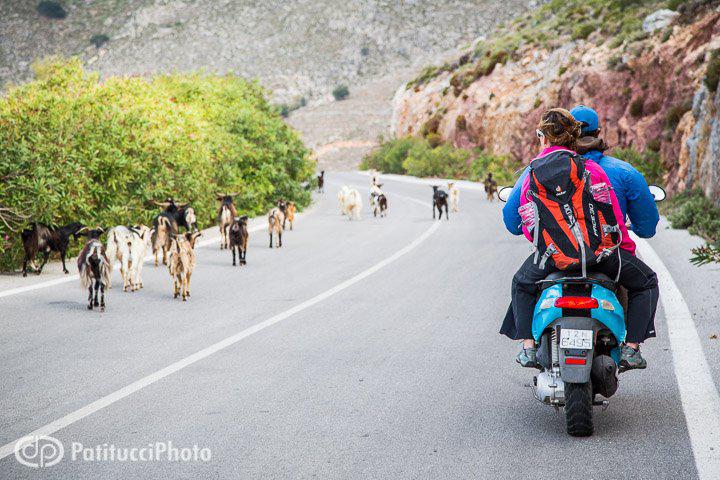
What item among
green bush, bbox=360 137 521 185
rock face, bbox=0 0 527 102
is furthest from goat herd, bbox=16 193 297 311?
rock face, bbox=0 0 527 102

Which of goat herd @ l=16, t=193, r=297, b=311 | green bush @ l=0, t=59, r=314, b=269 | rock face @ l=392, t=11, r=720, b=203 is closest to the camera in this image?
goat herd @ l=16, t=193, r=297, b=311

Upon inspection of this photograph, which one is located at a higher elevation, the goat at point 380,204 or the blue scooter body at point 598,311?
the blue scooter body at point 598,311

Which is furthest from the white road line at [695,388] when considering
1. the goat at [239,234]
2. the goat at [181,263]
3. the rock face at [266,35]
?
the rock face at [266,35]

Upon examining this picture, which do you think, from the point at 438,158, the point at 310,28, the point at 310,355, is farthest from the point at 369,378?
the point at 310,28

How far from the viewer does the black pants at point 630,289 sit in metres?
5.33

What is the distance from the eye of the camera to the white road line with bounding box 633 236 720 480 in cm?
477

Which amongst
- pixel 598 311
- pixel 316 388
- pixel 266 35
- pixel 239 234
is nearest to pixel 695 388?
pixel 598 311

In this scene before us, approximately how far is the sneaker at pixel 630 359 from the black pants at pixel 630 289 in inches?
2.8

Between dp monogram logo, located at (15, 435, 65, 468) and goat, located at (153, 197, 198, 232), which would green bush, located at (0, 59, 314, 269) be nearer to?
goat, located at (153, 197, 198, 232)

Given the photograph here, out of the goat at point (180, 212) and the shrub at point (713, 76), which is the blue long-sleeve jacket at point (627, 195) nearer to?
the goat at point (180, 212)

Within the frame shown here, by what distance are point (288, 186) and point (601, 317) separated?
25049 mm

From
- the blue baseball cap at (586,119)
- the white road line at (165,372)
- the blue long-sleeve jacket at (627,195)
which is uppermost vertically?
the blue baseball cap at (586,119)

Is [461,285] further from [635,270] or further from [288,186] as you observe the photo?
[288,186]

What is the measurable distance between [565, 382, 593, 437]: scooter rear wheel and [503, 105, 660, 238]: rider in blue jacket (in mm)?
1081
